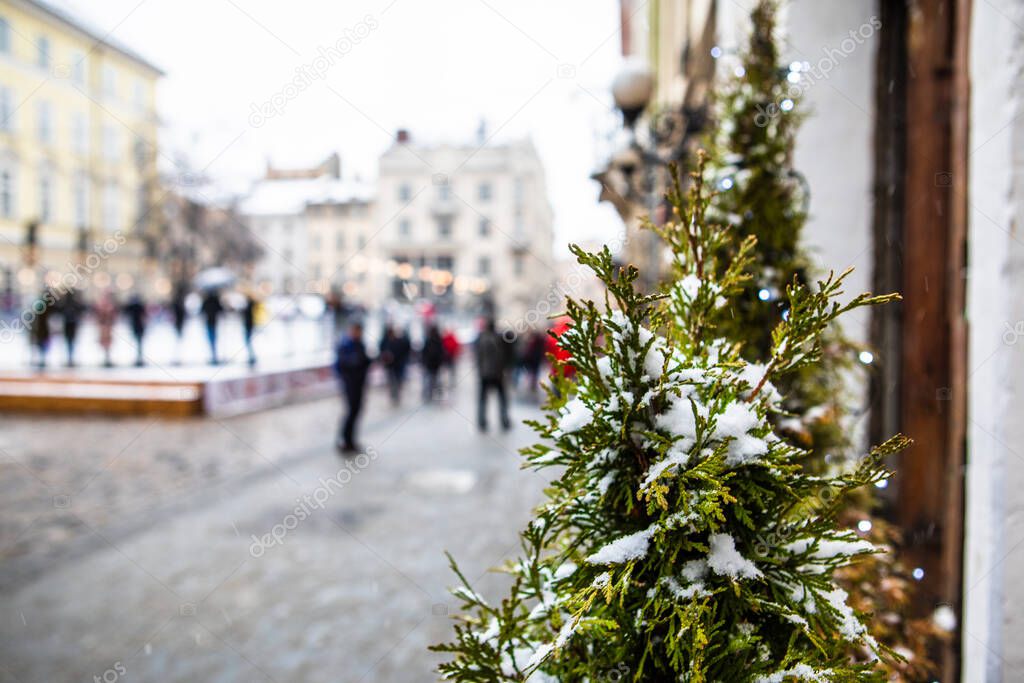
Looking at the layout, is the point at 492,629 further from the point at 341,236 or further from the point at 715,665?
the point at 341,236

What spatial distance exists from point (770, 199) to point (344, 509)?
5420 mm

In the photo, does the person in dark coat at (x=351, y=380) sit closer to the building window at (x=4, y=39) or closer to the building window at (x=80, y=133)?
the building window at (x=4, y=39)

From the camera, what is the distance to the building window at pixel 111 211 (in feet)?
130

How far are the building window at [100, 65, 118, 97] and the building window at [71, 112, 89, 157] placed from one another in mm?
1960

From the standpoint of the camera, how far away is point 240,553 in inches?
216

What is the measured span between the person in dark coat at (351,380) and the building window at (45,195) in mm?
35461

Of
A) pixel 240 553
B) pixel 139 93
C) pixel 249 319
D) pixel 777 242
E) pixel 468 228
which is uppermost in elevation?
pixel 139 93

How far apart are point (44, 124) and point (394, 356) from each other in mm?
30215

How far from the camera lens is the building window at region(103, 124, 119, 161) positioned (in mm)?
35938

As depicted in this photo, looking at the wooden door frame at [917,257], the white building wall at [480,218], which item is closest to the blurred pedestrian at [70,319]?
the wooden door frame at [917,257]

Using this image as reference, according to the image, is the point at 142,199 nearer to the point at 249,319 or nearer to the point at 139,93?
the point at 139,93

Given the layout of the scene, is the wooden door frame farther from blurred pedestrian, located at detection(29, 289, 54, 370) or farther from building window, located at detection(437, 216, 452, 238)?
building window, located at detection(437, 216, 452, 238)

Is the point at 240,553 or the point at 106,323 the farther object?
the point at 106,323

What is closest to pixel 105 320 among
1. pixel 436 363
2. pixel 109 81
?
pixel 436 363
